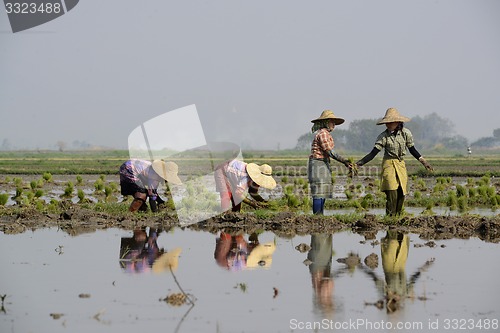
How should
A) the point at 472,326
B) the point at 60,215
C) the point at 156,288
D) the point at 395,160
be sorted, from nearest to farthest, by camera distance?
the point at 472,326 < the point at 156,288 < the point at 395,160 < the point at 60,215

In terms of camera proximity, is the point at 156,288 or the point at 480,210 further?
the point at 480,210

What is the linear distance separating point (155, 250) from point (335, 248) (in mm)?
2088

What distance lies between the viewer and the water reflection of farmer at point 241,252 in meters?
8.91

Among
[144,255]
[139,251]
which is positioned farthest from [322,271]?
[139,251]

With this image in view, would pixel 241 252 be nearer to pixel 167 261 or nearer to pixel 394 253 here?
pixel 167 261

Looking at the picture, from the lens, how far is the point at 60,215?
13.5 m

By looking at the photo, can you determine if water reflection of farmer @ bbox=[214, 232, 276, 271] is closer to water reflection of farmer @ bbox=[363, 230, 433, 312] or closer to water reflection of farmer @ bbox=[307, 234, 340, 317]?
water reflection of farmer @ bbox=[307, 234, 340, 317]

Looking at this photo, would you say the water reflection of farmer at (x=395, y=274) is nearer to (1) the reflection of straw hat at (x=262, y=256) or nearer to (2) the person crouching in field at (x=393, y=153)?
(1) the reflection of straw hat at (x=262, y=256)

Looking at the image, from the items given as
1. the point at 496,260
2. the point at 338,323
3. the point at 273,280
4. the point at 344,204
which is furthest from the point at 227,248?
the point at 344,204

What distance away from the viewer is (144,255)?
9539 mm

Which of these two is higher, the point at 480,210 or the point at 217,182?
the point at 217,182

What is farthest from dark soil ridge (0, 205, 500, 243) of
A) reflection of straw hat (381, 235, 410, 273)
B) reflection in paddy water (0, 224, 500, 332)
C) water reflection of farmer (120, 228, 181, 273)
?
water reflection of farmer (120, 228, 181, 273)

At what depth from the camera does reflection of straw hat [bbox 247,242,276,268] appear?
29.2ft

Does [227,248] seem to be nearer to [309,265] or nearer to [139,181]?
[309,265]
